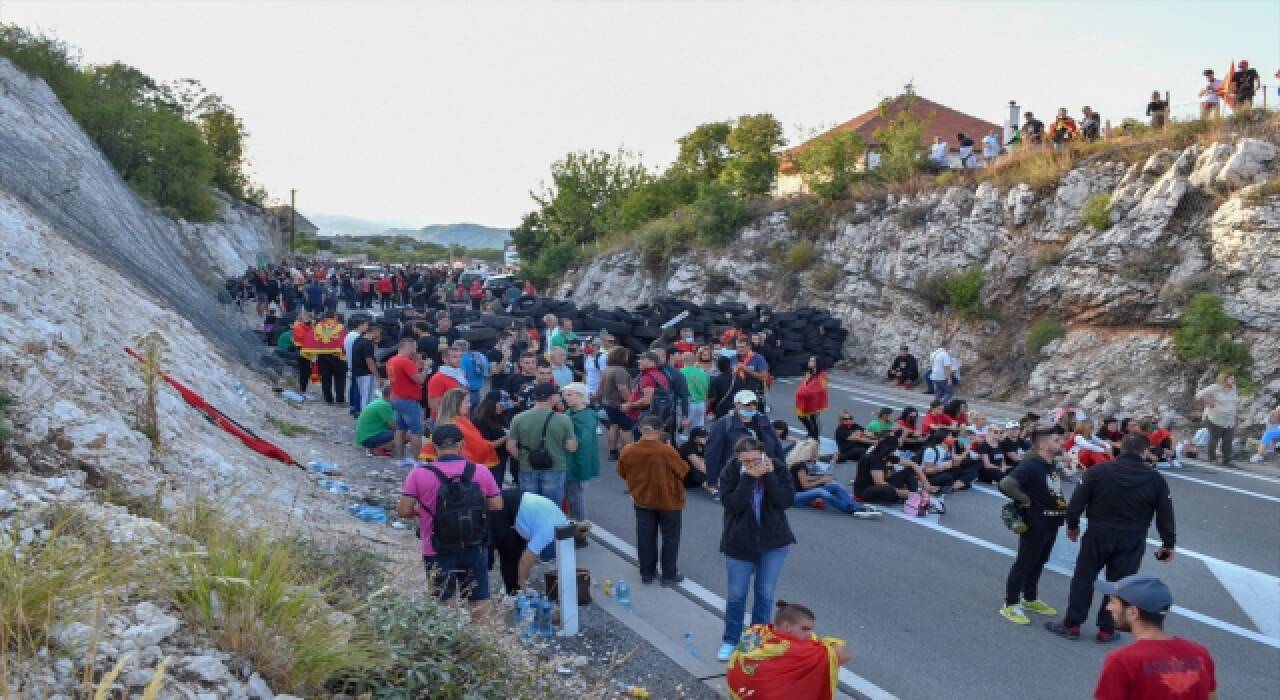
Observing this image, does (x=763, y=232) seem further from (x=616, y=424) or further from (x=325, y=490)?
(x=325, y=490)

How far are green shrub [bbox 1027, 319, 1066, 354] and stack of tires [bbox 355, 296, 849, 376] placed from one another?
16.4ft

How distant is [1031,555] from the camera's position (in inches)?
306

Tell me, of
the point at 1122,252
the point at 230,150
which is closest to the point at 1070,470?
the point at 1122,252

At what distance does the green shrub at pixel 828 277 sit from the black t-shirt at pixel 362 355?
15.5 meters

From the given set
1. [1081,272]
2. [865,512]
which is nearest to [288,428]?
[865,512]

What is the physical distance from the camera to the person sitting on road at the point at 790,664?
479 centimetres

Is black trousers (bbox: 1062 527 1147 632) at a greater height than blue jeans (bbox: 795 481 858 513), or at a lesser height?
greater

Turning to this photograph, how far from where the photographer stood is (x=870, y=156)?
2867 cm

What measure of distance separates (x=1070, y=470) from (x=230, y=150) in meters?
63.9

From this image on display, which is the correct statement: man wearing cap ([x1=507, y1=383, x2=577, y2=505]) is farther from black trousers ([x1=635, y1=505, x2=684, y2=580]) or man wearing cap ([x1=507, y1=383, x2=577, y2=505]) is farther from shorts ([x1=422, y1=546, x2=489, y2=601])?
shorts ([x1=422, y1=546, x2=489, y2=601])

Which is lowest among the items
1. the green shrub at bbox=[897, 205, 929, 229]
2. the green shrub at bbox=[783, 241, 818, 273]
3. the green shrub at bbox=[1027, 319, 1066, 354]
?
the green shrub at bbox=[1027, 319, 1066, 354]

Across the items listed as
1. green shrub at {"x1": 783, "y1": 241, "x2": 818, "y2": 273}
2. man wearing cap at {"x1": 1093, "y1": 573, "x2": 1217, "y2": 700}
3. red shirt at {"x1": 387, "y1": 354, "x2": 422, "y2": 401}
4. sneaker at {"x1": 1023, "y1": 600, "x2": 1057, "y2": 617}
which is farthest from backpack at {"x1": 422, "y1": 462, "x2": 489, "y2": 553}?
green shrub at {"x1": 783, "y1": 241, "x2": 818, "y2": 273}

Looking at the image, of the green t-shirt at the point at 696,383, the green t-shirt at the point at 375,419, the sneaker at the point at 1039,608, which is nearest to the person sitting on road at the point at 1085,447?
the green t-shirt at the point at 696,383

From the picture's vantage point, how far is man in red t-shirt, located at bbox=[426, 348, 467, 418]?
1065 cm
